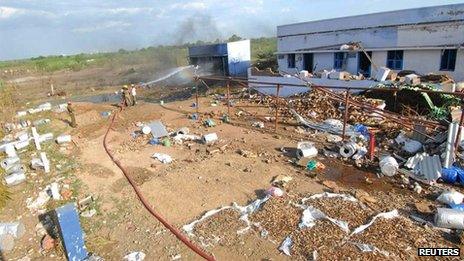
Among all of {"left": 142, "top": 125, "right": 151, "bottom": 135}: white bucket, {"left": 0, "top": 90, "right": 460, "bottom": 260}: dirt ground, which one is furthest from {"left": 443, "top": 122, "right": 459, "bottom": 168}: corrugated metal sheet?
{"left": 142, "top": 125, "right": 151, "bottom": 135}: white bucket

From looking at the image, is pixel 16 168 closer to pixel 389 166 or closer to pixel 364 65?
pixel 389 166

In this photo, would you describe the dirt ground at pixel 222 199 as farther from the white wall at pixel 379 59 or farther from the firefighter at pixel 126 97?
the white wall at pixel 379 59

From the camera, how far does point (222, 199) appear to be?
665 centimetres

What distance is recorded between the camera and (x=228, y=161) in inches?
336

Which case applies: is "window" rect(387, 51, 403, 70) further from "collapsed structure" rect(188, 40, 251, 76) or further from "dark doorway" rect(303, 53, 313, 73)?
"collapsed structure" rect(188, 40, 251, 76)

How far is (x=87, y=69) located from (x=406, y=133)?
54.5m

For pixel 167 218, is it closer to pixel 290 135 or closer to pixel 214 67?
pixel 290 135

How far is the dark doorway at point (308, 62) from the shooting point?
2248cm

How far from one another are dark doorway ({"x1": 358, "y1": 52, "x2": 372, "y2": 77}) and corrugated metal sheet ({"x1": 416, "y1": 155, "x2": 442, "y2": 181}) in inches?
505

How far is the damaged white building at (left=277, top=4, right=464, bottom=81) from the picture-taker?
1585 centimetres

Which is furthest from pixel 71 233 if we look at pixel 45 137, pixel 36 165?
pixel 45 137

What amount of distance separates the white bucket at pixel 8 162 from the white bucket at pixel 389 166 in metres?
9.15

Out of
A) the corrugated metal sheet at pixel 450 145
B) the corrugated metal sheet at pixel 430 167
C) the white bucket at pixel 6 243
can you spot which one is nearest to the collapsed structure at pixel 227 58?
the corrugated metal sheet at pixel 430 167

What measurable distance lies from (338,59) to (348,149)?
13.6m
